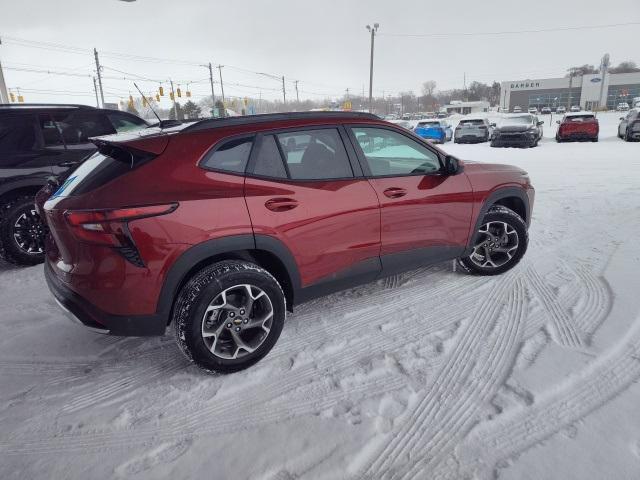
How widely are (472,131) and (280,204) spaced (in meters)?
21.3

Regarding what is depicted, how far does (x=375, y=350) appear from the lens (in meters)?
3.03

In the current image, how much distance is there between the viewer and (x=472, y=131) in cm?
2173

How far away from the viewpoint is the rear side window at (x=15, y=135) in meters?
4.79

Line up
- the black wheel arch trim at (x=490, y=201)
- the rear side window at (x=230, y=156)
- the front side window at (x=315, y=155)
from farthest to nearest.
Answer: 1. the black wheel arch trim at (x=490, y=201)
2. the front side window at (x=315, y=155)
3. the rear side window at (x=230, y=156)

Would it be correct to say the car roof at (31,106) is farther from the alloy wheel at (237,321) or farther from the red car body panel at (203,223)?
the alloy wheel at (237,321)

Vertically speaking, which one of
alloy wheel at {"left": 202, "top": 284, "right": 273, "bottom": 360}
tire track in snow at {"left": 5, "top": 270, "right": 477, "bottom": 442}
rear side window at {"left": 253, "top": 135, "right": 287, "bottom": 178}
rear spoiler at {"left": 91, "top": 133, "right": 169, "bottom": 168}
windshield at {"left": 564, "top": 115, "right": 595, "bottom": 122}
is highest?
windshield at {"left": 564, "top": 115, "right": 595, "bottom": 122}

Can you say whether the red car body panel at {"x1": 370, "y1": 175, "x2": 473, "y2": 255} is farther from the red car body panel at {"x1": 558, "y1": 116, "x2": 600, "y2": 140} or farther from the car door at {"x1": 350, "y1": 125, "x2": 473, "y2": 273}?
the red car body panel at {"x1": 558, "y1": 116, "x2": 600, "y2": 140}

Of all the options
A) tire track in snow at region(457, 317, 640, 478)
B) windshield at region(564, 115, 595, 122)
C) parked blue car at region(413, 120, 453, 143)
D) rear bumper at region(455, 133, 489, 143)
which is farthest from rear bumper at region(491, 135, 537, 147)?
tire track in snow at region(457, 317, 640, 478)

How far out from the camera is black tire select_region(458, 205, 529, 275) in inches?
163

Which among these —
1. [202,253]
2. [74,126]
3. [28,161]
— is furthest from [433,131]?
[202,253]

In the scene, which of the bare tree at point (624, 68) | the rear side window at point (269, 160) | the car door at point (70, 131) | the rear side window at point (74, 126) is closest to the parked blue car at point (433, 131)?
the rear side window at point (74, 126)

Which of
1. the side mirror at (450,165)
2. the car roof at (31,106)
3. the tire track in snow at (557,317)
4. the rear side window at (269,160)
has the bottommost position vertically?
the tire track in snow at (557,317)

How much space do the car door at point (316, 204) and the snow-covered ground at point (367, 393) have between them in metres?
0.59

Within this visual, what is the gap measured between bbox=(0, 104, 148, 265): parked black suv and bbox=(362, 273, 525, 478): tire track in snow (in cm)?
435
